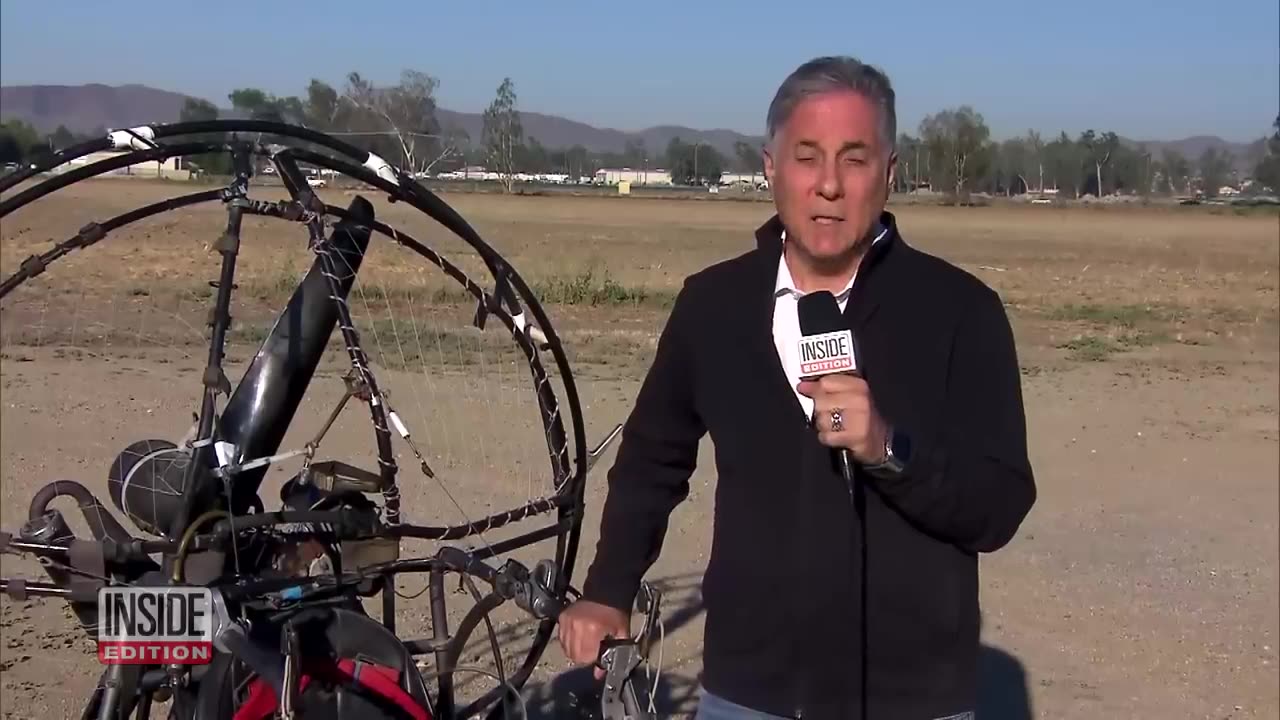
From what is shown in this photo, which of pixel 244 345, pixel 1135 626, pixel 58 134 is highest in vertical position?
pixel 58 134

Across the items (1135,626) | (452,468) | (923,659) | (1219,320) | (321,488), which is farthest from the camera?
(1219,320)

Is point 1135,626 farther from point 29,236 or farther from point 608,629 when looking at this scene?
point 29,236

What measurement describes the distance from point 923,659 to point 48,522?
1.60 metres

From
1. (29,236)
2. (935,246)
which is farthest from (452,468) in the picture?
(935,246)

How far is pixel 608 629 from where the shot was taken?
2381mm

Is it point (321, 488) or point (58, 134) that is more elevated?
point (58, 134)

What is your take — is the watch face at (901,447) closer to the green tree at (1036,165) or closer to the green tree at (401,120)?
the green tree at (401,120)

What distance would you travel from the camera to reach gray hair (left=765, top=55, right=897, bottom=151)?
213cm

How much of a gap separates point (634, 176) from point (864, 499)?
9007 cm

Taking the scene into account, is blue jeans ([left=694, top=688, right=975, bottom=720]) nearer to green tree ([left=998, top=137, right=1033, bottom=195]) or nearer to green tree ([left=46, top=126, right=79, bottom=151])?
green tree ([left=46, top=126, right=79, bottom=151])

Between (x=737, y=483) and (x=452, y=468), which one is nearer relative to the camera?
(x=737, y=483)

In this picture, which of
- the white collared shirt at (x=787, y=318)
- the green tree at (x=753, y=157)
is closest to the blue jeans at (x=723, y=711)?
the white collared shirt at (x=787, y=318)

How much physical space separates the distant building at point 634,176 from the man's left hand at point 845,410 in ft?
229

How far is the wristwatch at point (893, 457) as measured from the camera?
1880 mm
